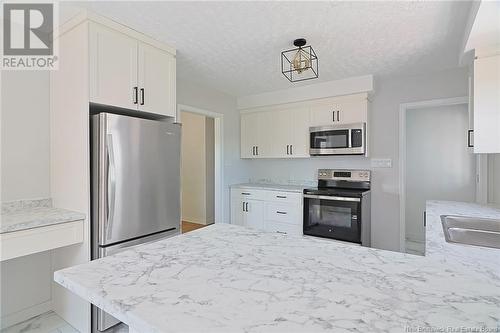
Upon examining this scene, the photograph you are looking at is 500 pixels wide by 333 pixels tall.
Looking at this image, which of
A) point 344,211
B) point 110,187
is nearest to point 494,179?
point 344,211

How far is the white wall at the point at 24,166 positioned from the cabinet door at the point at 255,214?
8.01 feet

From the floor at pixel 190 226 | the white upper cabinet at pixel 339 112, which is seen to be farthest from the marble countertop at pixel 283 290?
the floor at pixel 190 226

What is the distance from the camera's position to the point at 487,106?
1950mm

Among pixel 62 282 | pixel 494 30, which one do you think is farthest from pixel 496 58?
pixel 62 282

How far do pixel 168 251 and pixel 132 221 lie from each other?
118 cm

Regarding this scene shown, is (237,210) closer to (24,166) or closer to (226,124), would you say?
(226,124)

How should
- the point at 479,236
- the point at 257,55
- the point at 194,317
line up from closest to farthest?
the point at 194,317
the point at 479,236
the point at 257,55

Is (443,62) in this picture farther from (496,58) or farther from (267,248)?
(267,248)

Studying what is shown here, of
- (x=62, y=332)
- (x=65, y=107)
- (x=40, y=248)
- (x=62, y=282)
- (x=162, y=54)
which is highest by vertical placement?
(x=162, y=54)

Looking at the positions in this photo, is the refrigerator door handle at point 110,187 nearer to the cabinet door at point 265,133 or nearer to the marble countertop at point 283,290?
the marble countertop at point 283,290

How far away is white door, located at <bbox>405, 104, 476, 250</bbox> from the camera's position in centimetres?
388

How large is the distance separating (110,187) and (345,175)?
2.99m

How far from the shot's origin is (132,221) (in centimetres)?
212

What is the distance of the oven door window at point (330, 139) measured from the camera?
3512 millimetres
